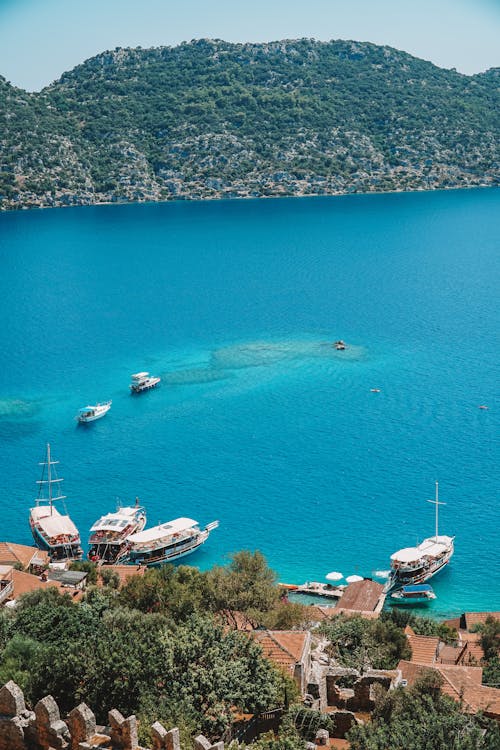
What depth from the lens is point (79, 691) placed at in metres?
19.8

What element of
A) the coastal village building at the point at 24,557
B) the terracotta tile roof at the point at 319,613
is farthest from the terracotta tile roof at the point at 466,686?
the coastal village building at the point at 24,557

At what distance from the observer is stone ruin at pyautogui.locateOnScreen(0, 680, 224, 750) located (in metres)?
14.9

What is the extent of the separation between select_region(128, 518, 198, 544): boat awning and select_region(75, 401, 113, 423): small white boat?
67.7ft

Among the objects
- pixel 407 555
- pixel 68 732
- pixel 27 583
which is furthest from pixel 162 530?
pixel 68 732

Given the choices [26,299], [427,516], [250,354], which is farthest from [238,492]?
[26,299]

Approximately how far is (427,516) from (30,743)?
136ft

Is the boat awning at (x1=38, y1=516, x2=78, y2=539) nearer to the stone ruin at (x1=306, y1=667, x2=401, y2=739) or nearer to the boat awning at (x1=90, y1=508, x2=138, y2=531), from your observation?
the boat awning at (x1=90, y1=508, x2=138, y2=531)

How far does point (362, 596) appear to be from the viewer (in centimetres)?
4309

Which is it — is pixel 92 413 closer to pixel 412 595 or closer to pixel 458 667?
pixel 412 595

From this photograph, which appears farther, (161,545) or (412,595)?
(161,545)

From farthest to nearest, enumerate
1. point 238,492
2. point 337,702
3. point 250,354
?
point 250,354 → point 238,492 → point 337,702

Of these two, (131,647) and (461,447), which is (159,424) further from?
(131,647)

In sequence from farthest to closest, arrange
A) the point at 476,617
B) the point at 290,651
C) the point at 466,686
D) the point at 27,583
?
the point at 476,617
the point at 27,583
the point at 466,686
the point at 290,651

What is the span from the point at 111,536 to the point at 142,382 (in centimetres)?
2900
